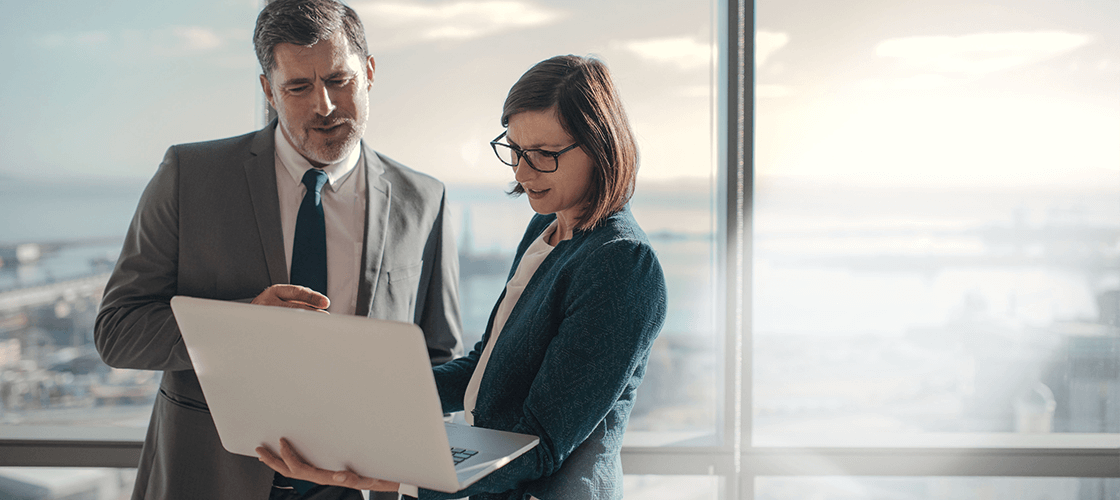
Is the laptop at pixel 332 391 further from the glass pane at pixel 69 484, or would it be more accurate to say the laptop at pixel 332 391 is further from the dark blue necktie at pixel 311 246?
the glass pane at pixel 69 484

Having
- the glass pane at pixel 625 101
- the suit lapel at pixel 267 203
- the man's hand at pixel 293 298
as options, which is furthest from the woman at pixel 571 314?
the glass pane at pixel 625 101

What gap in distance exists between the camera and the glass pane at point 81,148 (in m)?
1.96

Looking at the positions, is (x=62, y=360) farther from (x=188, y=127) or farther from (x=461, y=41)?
(x=461, y=41)

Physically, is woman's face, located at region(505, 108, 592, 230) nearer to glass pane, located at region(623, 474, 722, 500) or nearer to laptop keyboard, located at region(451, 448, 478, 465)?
laptop keyboard, located at region(451, 448, 478, 465)

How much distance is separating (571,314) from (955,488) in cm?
180

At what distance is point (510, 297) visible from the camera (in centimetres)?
116

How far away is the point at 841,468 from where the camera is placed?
2037 mm

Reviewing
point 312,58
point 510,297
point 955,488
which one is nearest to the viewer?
point 510,297

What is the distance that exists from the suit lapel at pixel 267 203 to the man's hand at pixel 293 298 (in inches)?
8.5

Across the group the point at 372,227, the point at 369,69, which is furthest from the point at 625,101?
the point at 372,227

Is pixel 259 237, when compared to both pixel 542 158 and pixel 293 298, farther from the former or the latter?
pixel 542 158

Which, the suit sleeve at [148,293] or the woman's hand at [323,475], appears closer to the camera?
the woman's hand at [323,475]

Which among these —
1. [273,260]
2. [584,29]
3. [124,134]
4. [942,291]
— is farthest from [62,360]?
[942,291]

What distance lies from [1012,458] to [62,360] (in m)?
2.97
